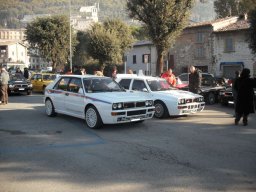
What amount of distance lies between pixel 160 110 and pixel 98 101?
122 inches

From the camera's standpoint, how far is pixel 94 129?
Result: 10.2m

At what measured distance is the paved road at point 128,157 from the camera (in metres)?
5.57

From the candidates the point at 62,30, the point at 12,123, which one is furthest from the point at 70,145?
the point at 62,30

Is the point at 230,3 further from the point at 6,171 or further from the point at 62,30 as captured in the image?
the point at 6,171

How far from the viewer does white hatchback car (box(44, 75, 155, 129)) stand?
389 inches

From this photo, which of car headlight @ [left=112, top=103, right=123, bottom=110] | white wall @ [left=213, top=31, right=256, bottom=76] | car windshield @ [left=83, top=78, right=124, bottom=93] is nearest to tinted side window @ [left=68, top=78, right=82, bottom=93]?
car windshield @ [left=83, top=78, right=124, bottom=93]

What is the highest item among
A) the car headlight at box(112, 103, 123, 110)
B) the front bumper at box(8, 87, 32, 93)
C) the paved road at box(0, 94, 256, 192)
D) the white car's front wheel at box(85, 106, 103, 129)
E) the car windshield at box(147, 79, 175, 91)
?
the car windshield at box(147, 79, 175, 91)

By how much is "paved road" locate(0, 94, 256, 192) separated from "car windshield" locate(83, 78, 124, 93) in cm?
113

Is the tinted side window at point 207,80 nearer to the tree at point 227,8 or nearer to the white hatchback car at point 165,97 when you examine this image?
the white hatchback car at point 165,97

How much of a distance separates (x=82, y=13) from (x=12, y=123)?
547 feet

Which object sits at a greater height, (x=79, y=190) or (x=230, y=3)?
(x=230, y=3)

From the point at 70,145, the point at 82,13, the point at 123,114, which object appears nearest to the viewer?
the point at 70,145

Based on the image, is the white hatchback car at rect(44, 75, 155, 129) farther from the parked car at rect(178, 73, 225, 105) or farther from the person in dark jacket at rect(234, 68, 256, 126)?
the parked car at rect(178, 73, 225, 105)

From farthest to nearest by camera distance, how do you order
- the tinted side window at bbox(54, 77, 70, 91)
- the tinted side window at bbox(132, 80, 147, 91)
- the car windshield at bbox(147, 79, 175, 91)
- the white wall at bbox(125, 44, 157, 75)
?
the white wall at bbox(125, 44, 157, 75), the tinted side window at bbox(132, 80, 147, 91), the car windshield at bbox(147, 79, 175, 91), the tinted side window at bbox(54, 77, 70, 91)
